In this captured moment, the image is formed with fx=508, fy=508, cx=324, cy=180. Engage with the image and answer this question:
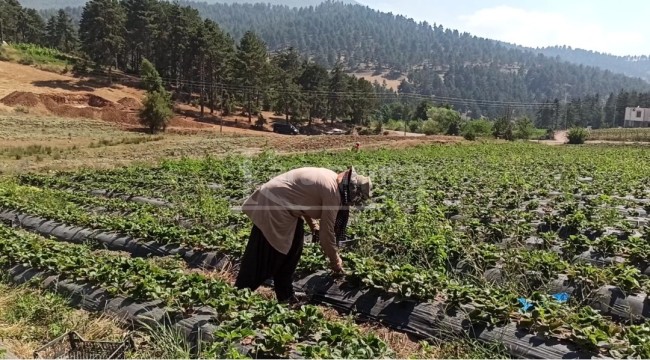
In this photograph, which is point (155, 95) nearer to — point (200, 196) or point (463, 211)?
point (200, 196)

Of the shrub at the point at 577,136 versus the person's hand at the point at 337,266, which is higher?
the shrub at the point at 577,136

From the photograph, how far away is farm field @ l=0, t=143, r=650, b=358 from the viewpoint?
391 cm

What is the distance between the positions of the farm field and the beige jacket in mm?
596

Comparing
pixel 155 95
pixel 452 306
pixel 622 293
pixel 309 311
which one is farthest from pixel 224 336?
pixel 155 95

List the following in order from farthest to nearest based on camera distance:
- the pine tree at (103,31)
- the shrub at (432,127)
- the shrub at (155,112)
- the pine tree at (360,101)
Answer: the pine tree at (360,101), the shrub at (432,127), the pine tree at (103,31), the shrub at (155,112)

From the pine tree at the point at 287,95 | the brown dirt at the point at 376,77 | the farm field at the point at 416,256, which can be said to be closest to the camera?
the farm field at the point at 416,256

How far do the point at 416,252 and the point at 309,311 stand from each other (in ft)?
8.69

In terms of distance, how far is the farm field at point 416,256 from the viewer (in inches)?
154

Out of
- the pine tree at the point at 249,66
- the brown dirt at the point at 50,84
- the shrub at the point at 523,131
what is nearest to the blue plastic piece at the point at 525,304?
the pine tree at the point at 249,66

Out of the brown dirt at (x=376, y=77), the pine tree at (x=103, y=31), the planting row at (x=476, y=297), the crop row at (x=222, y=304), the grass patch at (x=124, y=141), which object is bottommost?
the grass patch at (x=124, y=141)

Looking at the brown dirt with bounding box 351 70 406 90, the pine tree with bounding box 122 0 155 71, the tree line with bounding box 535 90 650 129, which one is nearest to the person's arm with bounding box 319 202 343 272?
the pine tree with bounding box 122 0 155 71

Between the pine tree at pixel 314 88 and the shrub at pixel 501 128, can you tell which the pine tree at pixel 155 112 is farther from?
the shrub at pixel 501 128

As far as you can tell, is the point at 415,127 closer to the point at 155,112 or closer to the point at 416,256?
the point at 155,112

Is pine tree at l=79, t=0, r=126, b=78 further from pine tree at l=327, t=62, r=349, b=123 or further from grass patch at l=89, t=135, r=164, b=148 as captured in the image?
pine tree at l=327, t=62, r=349, b=123
